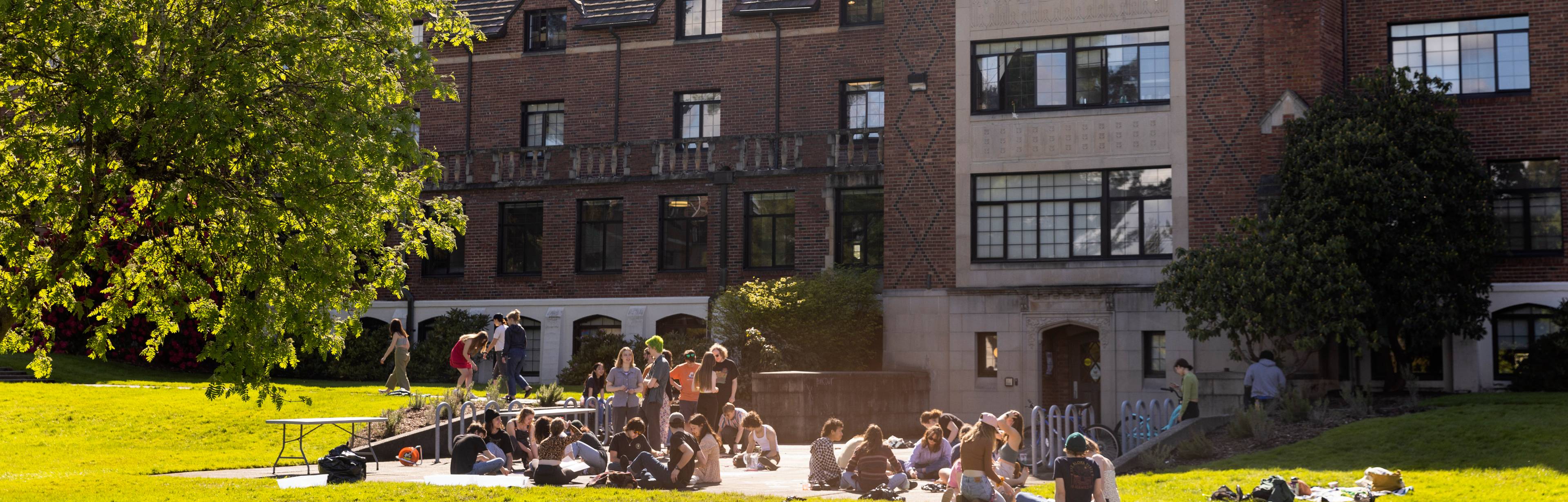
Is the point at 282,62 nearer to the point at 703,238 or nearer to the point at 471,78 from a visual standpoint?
the point at 703,238

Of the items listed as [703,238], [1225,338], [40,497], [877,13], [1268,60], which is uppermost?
[877,13]

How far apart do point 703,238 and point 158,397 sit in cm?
1349

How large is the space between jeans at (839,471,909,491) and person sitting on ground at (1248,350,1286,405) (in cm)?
781

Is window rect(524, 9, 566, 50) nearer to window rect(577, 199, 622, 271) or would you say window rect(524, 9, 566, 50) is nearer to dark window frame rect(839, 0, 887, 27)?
window rect(577, 199, 622, 271)

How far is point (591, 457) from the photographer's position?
17266mm

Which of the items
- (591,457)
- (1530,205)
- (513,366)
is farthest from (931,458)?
(1530,205)

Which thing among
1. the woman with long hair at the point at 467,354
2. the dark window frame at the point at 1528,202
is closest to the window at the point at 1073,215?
the dark window frame at the point at 1528,202

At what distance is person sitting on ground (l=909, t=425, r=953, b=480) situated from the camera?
1698 cm

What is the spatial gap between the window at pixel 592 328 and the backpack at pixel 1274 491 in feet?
71.7

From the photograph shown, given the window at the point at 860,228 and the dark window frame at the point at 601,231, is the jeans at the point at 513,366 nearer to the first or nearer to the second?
the window at the point at 860,228

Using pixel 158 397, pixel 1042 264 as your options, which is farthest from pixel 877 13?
pixel 158 397

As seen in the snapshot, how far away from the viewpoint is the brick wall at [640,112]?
33.3 m

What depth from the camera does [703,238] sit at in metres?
33.9

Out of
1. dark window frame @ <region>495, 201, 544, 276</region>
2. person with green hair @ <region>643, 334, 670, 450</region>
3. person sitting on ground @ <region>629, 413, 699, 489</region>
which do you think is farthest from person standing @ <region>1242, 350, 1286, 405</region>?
dark window frame @ <region>495, 201, 544, 276</region>
